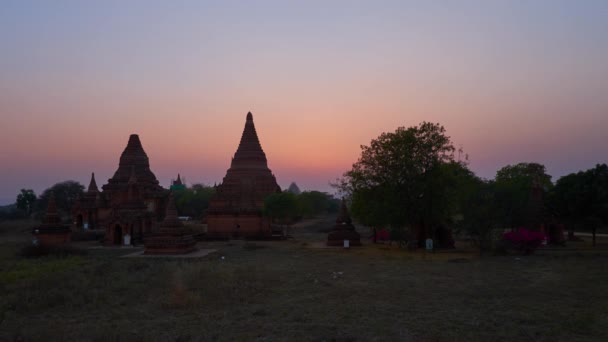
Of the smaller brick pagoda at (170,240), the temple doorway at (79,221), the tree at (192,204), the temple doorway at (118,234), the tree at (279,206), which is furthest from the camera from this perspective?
the tree at (192,204)

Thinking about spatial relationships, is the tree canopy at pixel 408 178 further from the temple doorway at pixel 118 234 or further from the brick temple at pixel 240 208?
the temple doorway at pixel 118 234

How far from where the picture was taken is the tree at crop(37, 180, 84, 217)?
7125 cm

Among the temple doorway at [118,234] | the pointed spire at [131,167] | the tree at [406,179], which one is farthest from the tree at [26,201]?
the tree at [406,179]

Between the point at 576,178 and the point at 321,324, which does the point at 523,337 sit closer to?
the point at 321,324

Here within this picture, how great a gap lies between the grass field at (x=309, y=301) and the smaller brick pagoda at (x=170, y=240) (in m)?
7.10

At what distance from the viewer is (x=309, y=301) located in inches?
518

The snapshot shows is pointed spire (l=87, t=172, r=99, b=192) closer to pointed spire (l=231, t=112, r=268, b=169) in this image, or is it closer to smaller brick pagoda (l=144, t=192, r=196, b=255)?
pointed spire (l=231, t=112, r=268, b=169)

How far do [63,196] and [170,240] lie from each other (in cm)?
5325

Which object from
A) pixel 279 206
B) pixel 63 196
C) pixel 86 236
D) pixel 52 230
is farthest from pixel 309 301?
pixel 63 196

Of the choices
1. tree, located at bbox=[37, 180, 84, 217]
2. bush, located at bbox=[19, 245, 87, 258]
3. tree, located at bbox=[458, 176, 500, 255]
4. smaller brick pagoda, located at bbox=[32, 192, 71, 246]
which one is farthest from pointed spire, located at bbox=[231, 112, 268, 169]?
tree, located at bbox=[37, 180, 84, 217]

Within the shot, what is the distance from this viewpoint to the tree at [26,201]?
76.1 metres

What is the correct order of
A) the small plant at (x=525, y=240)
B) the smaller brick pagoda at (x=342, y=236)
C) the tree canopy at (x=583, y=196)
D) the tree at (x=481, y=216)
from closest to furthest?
the small plant at (x=525, y=240)
the tree at (x=481, y=216)
the tree canopy at (x=583, y=196)
the smaller brick pagoda at (x=342, y=236)

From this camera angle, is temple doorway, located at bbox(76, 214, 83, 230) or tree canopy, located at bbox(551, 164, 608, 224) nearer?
tree canopy, located at bbox(551, 164, 608, 224)

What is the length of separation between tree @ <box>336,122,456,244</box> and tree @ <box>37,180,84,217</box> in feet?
183
